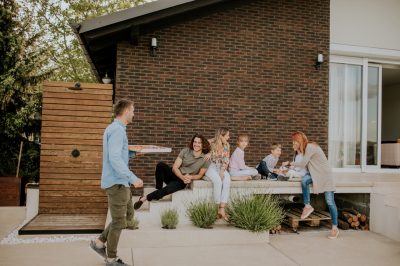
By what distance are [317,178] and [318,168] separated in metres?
0.16

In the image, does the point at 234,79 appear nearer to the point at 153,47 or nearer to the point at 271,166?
the point at 153,47

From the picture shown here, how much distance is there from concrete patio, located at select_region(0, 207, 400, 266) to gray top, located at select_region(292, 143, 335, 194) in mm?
803

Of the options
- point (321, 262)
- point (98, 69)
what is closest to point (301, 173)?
point (321, 262)

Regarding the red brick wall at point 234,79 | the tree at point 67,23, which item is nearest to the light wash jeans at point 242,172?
the red brick wall at point 234,79

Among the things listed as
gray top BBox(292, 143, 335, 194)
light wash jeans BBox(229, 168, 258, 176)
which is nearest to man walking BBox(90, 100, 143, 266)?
light wash jeans BBox(229, 168, 258, 176)

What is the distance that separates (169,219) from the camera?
5.41 m

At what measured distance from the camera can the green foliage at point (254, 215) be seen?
5.52m

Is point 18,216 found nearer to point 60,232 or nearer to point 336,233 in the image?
point 60,232

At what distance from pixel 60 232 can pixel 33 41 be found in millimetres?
8441

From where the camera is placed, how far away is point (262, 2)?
26.9 ft

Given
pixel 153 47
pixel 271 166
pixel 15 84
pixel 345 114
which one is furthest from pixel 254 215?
pixel 15 84

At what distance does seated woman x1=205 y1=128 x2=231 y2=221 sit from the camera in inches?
229

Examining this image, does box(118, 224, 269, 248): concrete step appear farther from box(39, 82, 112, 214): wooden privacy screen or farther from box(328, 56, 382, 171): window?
box(328, 56, 382, 171): window

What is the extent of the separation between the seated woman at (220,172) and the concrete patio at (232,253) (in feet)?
1.98
